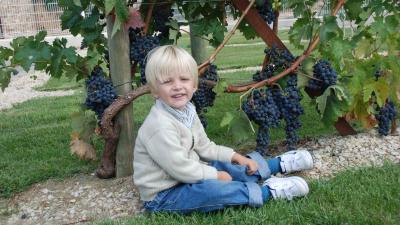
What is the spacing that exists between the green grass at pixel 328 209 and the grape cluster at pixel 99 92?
75cm

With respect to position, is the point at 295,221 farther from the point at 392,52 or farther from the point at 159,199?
the point at 392,52

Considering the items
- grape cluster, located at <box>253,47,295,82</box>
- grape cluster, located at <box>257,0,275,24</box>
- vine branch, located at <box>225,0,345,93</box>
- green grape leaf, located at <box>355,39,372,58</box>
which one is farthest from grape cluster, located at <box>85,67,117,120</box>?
green grape leaf, located at <box>355,39,372,58</box>

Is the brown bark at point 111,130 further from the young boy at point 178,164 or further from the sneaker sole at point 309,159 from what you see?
the sneaker sole at point 309,159

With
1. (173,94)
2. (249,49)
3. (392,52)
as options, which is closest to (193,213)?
(173,94)

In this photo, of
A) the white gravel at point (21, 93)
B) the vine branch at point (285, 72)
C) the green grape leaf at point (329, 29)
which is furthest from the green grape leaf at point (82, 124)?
the white gravel at point (21, 93)

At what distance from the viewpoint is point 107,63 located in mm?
A: 3475

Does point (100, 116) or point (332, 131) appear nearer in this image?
point (100, 116)

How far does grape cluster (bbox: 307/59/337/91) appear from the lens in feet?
11.2

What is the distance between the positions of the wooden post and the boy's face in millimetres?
488

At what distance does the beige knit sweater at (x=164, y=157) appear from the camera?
273 centimetres

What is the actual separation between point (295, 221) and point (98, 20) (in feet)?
5.24

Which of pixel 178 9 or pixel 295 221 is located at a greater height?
pixel 178 9

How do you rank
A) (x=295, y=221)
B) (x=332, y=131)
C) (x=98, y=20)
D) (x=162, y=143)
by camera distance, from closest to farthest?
(x=295, y=221)
(x=162, y=143)
(x=98, y=20)
(x=332, y=131)

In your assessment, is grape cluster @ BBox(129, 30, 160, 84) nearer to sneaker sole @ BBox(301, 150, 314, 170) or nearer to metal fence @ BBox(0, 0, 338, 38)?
sneaker sole @ BBox(301, 150, 314, 170)
